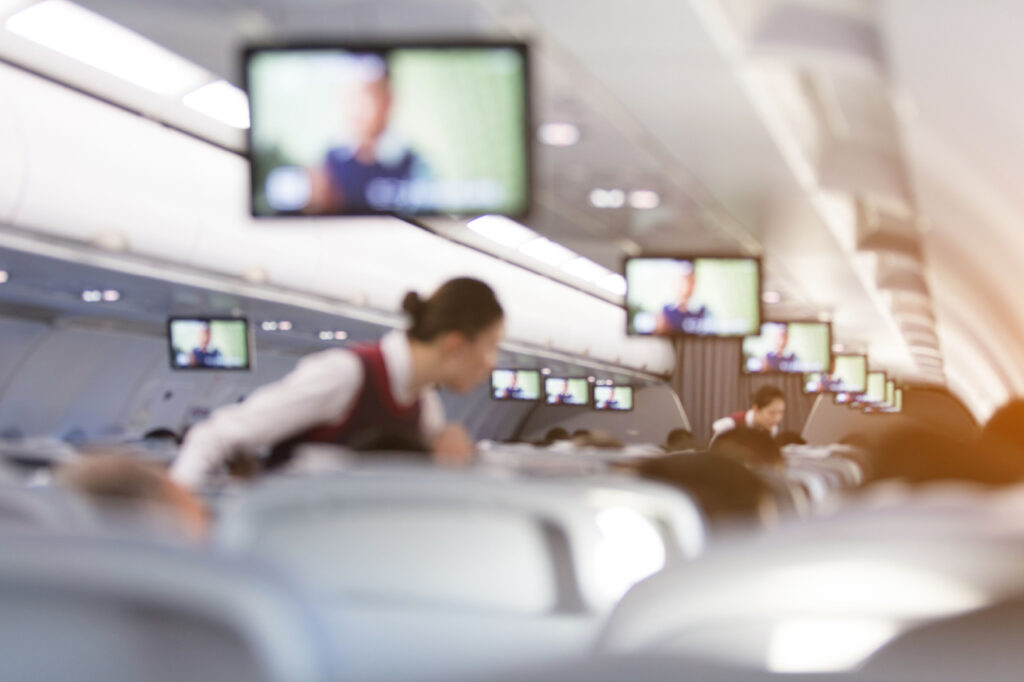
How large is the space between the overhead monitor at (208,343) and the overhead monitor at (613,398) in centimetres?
1672

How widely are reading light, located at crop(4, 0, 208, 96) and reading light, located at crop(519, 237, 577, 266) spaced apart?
9.04 metres

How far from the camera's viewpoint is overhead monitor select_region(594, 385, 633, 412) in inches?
1334

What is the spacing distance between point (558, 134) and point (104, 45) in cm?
344

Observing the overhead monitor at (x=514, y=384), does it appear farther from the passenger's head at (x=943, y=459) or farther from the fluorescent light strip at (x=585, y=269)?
the passenger's head at (x=943, y=459)

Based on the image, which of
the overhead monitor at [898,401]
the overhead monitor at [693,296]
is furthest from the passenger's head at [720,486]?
the overhead monitor at [898,401]

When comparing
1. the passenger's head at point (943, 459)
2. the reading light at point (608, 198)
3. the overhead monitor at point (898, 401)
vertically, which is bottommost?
the overhead monitor at point (898, 401)

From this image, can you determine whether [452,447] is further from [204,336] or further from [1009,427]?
[204,336]

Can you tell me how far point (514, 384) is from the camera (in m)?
29.6

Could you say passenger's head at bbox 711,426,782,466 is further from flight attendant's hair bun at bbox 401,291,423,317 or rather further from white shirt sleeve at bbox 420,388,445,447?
flight attendant's hair bun at bbox 401,291,423,317

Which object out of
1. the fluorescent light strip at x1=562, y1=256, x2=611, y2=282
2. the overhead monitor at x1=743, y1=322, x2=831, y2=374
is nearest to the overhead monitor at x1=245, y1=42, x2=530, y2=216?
the overhead monitor at x1=743, y1=322, x2=831, y2=374

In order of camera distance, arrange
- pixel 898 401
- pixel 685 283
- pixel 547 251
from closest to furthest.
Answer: pixel 685 283
pixel 547 251
pixel 898 401

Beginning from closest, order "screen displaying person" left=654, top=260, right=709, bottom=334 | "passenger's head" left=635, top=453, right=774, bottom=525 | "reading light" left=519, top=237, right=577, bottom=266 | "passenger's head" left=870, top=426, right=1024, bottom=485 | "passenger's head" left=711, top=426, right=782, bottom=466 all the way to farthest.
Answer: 1. "passenger's head" left=635, top=453, right=774, bottom=525
2. "passenger's head" left=870, top=426, right=1024, bottom=485
3. "passenger's head" left=711, top=426, right=782, bottom=466
4. "screen displaying person" left=654, top=260, right=709, bottom=334
5. "reading light" left=519, top=237, right=577, bottom=266

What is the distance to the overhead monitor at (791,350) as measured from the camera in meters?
19.9

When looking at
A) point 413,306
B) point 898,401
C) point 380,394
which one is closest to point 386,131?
point 413,306
